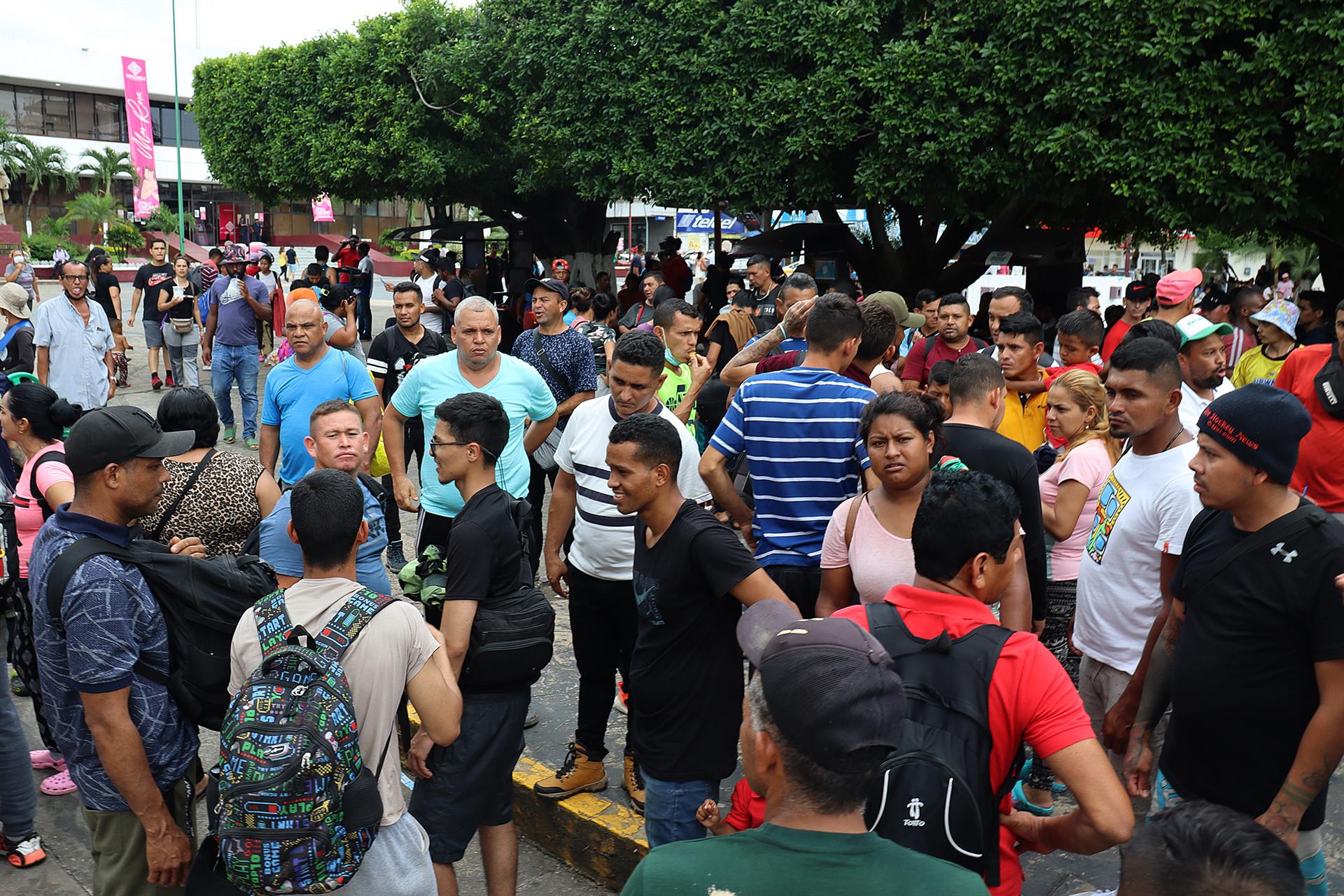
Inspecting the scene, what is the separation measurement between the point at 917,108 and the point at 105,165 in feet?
154

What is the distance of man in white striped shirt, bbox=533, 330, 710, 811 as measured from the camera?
4.28m

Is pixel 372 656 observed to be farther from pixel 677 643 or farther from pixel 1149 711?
pixel 1149 711

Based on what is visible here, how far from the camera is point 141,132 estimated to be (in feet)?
117

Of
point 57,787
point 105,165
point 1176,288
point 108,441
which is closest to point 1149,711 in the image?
point 108,441

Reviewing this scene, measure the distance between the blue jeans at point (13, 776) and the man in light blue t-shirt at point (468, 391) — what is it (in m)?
1.84

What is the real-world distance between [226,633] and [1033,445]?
13.1ft

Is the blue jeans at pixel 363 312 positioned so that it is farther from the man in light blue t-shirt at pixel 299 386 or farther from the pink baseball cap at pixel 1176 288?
the pink baseball cap at pixel 1176 288

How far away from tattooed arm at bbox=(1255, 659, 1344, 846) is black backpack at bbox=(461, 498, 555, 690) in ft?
7.10

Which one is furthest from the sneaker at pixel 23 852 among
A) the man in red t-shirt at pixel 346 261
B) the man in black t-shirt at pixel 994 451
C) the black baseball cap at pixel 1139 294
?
the man in red t-shirt at pixel 346 261

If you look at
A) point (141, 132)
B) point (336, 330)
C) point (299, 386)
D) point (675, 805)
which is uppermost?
point (141, 132)

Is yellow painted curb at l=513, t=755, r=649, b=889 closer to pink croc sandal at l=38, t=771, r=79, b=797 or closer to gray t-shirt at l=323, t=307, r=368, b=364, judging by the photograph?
pink croc sandal at l=38, t=771, r=79, b=797

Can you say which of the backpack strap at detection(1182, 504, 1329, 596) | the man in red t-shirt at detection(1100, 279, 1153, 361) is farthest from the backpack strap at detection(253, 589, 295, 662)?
the man in red t-shirt at detection(1100, 279, 1153, 361)

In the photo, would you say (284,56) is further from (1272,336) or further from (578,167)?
(1272,336)

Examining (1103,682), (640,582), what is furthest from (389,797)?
(1103,682)
